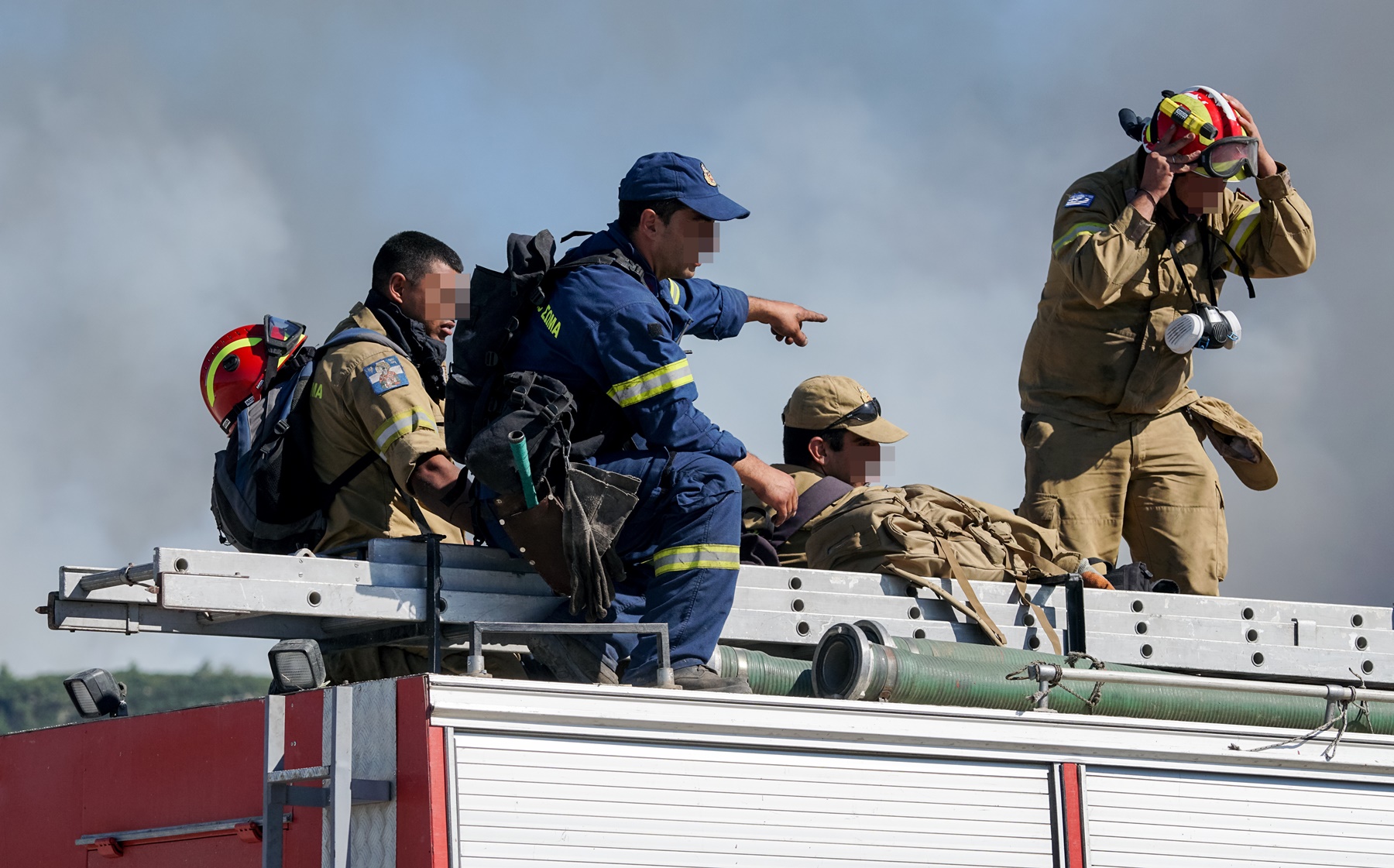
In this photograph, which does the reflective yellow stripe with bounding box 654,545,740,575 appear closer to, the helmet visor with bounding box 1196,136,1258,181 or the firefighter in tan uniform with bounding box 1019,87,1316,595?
the firefighter in tan uniform with bounding box 1019,87,1316,595

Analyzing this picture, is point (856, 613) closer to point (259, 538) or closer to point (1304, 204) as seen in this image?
point (259, 538)

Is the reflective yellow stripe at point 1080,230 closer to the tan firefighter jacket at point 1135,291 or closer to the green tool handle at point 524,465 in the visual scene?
the tan firefighter jacket at point 1135,291

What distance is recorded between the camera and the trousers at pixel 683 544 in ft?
14.1

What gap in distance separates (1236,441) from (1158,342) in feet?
2.07

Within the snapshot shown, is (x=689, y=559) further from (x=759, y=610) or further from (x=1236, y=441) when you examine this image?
(x=1236, y=441)

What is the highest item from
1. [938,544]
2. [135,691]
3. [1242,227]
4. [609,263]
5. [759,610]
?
[135,691]

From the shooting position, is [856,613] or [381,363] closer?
[856,613]

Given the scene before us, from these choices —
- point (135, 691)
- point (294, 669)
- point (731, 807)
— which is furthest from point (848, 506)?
point (135, 691)

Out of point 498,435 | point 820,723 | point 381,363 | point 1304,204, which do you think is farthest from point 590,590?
point 1304,204

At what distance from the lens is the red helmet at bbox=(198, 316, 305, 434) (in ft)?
18.1

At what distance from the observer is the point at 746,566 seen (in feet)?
15.3

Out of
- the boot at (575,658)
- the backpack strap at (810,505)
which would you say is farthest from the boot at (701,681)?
the backpack strap at (810,505)

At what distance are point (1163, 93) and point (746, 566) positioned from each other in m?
2.89

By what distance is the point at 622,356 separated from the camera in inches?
172
